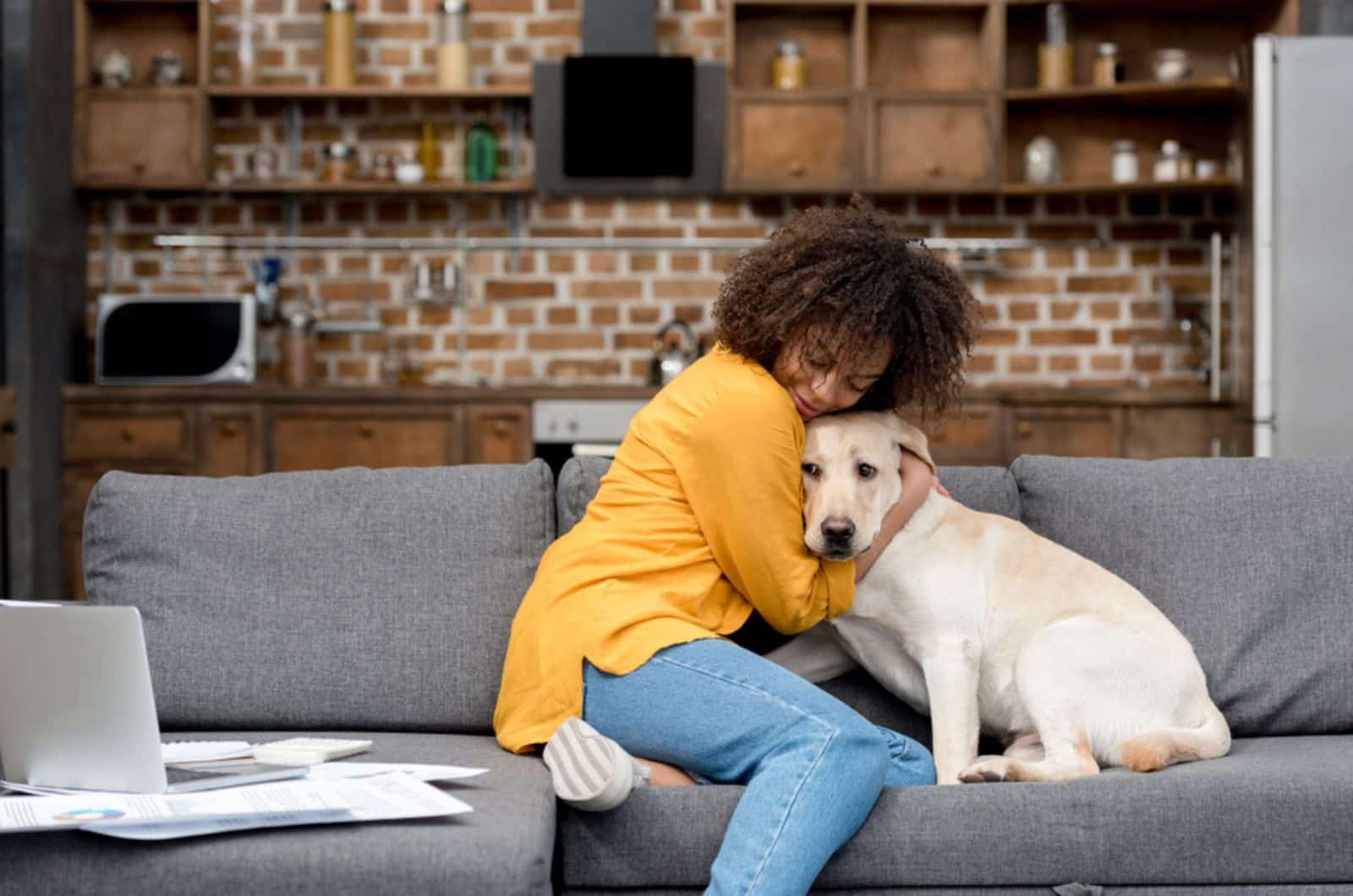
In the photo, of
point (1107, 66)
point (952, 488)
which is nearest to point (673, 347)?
point (1107, 66)

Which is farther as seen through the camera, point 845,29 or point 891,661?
point 845,29

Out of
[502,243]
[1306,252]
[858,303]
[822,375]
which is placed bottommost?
[822,375]

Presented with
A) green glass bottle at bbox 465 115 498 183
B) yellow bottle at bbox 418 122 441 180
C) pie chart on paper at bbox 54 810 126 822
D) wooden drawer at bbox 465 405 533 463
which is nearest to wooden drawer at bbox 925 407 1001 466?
wooden drawer at bbox 465 405 533 463

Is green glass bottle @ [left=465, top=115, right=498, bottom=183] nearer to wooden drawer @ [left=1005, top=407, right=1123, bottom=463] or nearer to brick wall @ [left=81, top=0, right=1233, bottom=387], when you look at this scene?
brick wall @ [left=81, top=0, right=1233, bottom=387]

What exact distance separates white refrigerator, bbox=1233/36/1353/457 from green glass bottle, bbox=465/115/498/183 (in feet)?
9.29

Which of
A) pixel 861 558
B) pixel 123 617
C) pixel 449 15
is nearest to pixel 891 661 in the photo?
pixel 861 558

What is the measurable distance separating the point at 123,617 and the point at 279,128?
15.5 ft

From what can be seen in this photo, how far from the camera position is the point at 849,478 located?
7.02 ft

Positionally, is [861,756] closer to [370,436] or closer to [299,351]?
[370,436]

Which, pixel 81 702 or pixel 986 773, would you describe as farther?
pixel 986 773

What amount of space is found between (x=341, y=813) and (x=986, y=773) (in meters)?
0.86

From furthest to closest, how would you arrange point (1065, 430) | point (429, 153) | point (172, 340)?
point (429, 153) → point (172, 340) → point (1065, 430)

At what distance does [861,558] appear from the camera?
7.26 feet

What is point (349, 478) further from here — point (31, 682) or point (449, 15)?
point (449, 15)
